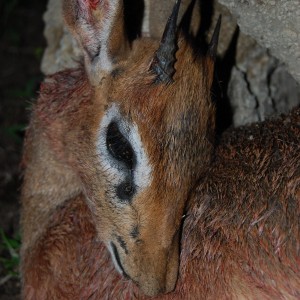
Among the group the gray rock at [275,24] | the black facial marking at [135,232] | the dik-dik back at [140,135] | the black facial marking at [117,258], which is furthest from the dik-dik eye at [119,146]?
the gray rock at [275,24]

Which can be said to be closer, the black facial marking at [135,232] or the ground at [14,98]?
the black facial marking at [135,232]

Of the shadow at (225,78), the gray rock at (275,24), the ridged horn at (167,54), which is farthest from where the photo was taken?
the shadow at (225,78)

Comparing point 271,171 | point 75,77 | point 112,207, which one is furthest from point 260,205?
point 75,77

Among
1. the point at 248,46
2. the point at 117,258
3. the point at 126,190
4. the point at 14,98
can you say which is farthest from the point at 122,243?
the point at 14,98

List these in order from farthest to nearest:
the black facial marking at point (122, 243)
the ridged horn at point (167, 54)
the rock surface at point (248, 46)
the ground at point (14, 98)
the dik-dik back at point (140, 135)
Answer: the ground at point (14, 98) < the rock surface at point (248, 46) < the black facial marking at point (122, 243) < the dik-dik back at point (140, 135) < the ridged horn at point (167, 54)

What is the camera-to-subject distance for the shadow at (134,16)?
3.36 m

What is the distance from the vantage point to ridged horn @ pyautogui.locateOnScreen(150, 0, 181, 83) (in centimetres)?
267

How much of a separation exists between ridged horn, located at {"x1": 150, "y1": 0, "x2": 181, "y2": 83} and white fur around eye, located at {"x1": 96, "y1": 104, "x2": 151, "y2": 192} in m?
0.24

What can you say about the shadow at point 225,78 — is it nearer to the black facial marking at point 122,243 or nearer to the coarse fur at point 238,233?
the coarse fur at point 238,233

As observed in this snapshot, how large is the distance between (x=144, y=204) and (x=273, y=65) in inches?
75.4

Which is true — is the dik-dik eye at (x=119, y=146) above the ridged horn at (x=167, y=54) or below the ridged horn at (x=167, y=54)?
below

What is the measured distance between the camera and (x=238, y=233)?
2.84m

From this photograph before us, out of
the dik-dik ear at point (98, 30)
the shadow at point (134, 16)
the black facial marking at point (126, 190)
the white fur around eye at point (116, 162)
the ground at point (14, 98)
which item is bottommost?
the ground at point (14, 98)

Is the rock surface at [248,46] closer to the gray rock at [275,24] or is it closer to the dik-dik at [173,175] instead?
the gray rock at [275,24]
